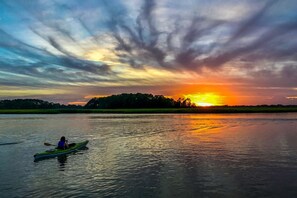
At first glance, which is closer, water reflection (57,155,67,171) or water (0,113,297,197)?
water (0,113,297,197)

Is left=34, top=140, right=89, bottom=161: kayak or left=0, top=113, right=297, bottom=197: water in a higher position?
left=34, top=140, right=89, bottom=161: kayak

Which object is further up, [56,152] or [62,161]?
[56,152]

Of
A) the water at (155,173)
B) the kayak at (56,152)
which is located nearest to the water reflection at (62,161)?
the water at (155,173)

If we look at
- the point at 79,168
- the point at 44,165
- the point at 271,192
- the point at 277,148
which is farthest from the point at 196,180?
the point at 277,148

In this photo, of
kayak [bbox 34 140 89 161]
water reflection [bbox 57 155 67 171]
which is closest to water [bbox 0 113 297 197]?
water reflection [bbox 57 155 67 171]

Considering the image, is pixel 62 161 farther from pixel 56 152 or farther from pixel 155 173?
pixel 155 173

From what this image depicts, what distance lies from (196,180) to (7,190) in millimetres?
11165

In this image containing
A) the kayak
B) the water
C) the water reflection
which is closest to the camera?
the water

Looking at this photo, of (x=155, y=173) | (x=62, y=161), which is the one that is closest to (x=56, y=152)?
(x=62, y=161)

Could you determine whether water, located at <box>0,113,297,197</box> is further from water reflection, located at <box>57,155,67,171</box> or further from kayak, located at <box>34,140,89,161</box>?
kayak, located at <box>34,140,89,161</box>

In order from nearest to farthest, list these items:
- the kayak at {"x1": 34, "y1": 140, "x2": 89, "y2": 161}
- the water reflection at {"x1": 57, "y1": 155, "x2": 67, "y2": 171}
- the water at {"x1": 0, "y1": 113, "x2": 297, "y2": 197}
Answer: the water at {"x1": 0, "y1": 113, "x2": 297, "y2": 197} < the water reflection at {"x1": 57, "y1": 155, "x2": 67, "y2": 171} < the kayak at {"x1": 34, "y1": 140, "x2": 89, "y2": 161}

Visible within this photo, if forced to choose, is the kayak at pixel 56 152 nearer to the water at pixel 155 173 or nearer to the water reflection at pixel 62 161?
the water reflection at pixel 62 161

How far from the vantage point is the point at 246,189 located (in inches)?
694

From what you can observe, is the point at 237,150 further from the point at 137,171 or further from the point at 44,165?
the point at 44,165
